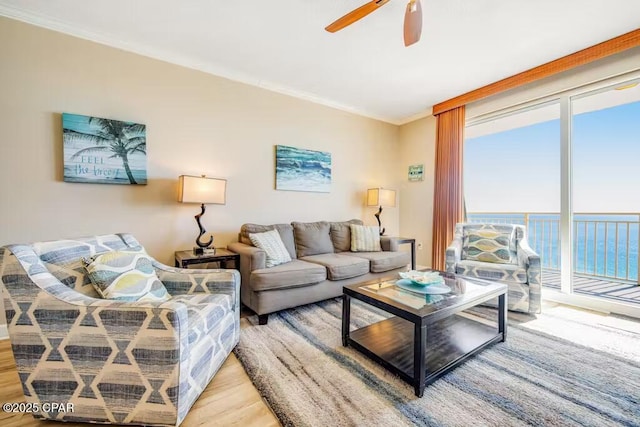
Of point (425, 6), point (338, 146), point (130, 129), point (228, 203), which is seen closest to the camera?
point (425, 6)

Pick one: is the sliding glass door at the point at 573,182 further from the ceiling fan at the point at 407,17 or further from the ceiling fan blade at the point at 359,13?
the ceiling fan blade at the point at 359,13

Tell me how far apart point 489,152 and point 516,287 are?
8.23ft

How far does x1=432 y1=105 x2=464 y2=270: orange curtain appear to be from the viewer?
12.4 ft

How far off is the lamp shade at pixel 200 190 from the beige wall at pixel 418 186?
10.3ft

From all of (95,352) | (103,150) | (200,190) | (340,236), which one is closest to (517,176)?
(340,236)

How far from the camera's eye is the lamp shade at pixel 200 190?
246 cm

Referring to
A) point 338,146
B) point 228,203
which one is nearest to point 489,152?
point 338,146

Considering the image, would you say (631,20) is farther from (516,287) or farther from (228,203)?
(228,203)

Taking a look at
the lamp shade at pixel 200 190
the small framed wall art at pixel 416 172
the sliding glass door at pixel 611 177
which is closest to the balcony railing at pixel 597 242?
the sliding glass door at pixel 611 177

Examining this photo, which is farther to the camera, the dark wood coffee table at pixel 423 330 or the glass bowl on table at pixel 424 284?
the glass bowl on table at pixel 424 284

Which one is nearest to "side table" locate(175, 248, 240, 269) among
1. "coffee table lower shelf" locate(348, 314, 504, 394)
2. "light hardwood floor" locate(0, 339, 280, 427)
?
"light hardwood floor" locate(0, 339, 280, 427)

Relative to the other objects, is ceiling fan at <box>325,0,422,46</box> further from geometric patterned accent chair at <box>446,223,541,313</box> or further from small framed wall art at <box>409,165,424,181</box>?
small framed wall art at <box>409,165,424,181</box>

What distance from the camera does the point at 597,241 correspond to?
142 inches

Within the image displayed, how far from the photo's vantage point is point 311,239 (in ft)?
10.7
